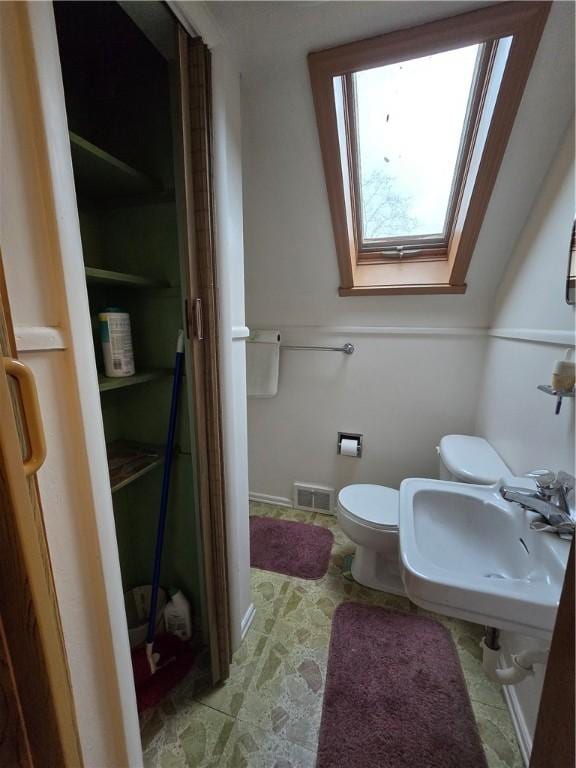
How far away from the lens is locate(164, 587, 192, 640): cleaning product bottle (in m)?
1.28

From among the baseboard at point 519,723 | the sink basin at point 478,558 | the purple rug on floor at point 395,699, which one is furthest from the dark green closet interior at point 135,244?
the baseboard at point 519,723

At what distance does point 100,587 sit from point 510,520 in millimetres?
1117

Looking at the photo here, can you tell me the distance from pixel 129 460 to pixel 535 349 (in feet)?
5.35

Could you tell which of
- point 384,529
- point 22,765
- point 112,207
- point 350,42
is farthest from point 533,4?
point 22,765

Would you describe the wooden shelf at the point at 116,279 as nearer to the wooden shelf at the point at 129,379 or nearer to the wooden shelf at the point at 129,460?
the wooden shelf at the point at 129,379

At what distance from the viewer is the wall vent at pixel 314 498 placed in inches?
85.0

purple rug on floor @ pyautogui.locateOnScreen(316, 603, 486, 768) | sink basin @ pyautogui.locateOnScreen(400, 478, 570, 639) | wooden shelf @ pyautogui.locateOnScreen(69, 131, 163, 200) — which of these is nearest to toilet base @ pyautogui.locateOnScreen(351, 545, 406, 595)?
purple rug on floor @ pyautogui.locateOnScreen(316, 603, 486, 768)

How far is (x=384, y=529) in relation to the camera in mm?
1441

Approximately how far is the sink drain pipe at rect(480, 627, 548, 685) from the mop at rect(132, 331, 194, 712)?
1.08 metres

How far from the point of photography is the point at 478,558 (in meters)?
0.95

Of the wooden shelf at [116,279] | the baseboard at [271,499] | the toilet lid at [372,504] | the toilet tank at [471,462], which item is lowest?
the baseboard at [271,499]

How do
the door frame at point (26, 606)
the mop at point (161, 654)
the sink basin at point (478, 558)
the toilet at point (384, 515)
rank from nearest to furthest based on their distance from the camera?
the door frame at point (26, 606), the sink basin at point (478, 558), the mop at point (161, 654), the toilet at point (384, 515)

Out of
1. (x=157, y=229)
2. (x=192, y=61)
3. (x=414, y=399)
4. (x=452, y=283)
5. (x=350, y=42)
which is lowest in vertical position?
(x=414, y=399)

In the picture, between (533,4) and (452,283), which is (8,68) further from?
(452,283)
